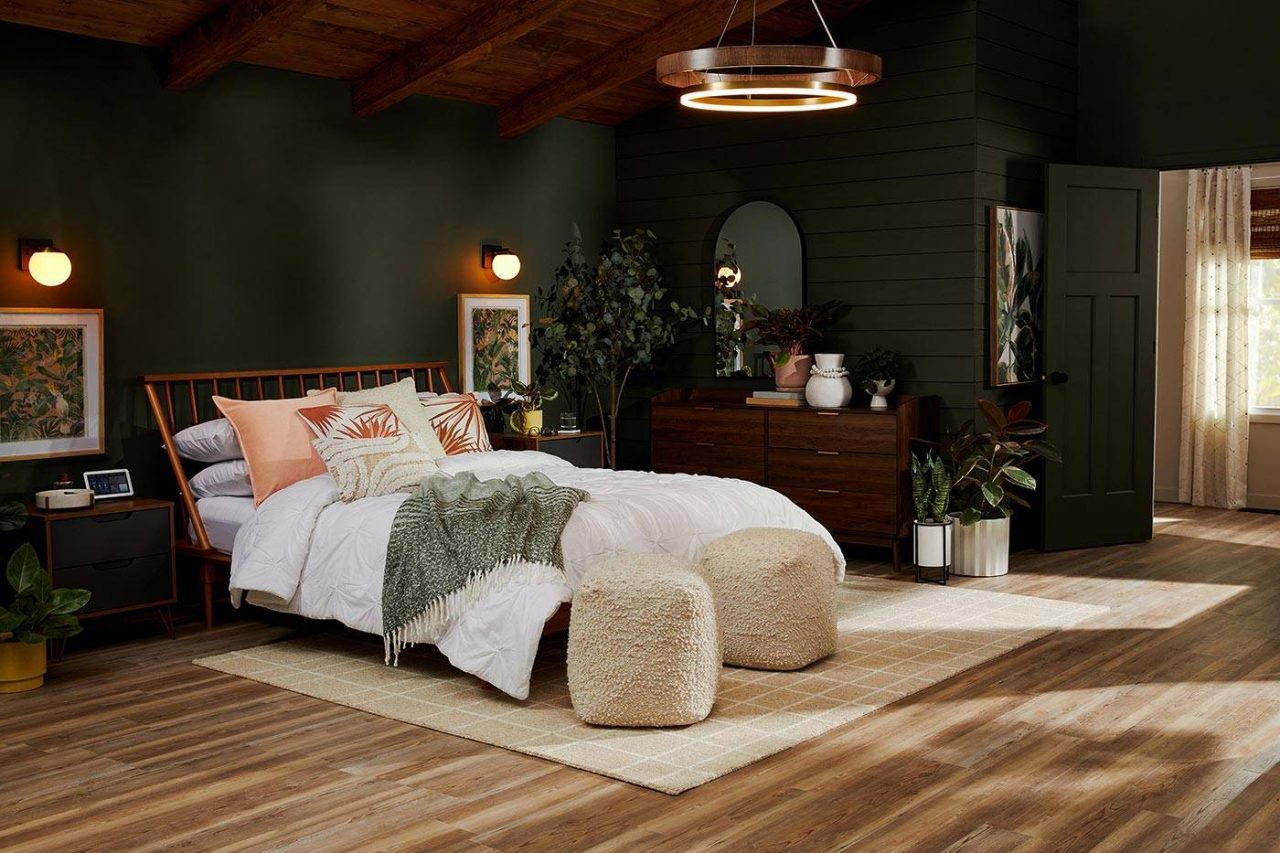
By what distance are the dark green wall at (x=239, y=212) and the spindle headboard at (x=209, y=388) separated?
74 millimetres

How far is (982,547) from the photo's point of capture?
6.55m

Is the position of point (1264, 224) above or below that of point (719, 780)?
above

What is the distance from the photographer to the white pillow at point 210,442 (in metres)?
5.69

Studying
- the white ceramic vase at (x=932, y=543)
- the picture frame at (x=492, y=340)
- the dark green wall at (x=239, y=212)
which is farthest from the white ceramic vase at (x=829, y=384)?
the dark green wall at (x=239, y=212)

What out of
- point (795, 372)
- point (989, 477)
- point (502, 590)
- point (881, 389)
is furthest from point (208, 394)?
point (989, 477)

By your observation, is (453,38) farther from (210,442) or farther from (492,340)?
(210,442)

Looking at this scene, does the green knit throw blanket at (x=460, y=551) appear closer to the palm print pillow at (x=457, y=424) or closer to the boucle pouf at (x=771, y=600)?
the boucle pouf at (x=771, y=600)

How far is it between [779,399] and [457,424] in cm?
195

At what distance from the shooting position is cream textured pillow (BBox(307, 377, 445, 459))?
5.88 metres

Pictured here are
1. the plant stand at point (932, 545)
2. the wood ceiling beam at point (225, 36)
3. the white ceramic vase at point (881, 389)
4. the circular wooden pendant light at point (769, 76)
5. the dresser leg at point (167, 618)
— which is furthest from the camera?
the white ceramic vase at point (881, 389)

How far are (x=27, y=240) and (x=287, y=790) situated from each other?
3.04 m

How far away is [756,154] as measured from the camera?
7.75 metres

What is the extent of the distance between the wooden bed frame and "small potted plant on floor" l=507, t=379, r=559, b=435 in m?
0.63

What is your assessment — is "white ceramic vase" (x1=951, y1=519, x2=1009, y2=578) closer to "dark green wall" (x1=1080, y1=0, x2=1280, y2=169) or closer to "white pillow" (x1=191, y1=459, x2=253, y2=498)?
"dark green wall" (x1=1080, y1=0, x2=1280, y2=169)
